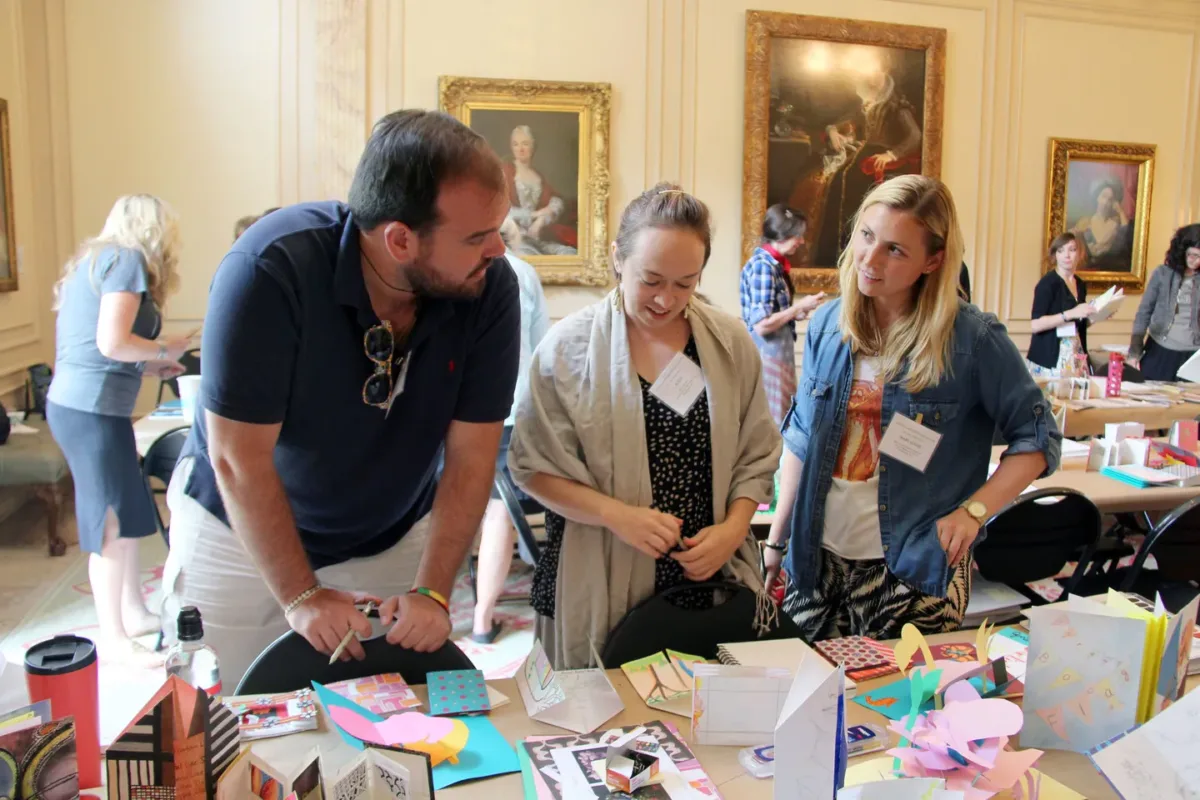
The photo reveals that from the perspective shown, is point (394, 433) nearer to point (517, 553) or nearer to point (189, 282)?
point (517, 553)

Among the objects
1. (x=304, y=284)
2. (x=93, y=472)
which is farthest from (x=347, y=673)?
(x=93, y=472)

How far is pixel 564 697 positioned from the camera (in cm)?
134

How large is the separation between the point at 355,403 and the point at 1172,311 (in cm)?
552

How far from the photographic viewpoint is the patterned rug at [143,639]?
280 cm

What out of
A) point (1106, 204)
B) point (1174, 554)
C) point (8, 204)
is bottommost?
point (1174, 554)

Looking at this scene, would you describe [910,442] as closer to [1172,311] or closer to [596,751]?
[596,751]

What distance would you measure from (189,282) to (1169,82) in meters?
6.72

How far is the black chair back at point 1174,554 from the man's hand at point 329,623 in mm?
2047

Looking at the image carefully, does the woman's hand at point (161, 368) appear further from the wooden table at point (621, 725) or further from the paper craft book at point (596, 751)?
the paper craft book at point (596, 751)

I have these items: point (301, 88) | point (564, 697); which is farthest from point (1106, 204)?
point (564, 697)

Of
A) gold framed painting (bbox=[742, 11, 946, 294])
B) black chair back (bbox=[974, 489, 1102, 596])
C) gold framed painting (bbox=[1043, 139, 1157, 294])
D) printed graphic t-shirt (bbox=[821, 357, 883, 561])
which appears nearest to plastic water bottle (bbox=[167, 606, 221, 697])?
printed graphic t-shirt (bbox=[821, 357, 883, 561])

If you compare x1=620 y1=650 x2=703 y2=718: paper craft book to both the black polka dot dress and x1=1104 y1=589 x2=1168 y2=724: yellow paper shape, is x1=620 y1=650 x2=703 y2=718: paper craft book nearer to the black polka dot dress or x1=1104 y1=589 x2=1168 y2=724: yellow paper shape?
the black polka dot dress

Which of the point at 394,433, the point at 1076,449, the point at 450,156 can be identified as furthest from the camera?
the point at 1076,449

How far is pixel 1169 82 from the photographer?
6.48 meters
